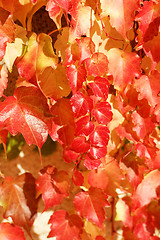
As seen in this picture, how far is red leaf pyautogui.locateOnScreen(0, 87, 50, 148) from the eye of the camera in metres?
0.63

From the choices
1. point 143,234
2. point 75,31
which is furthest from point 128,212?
point 75,31

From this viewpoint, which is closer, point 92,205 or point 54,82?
point 54,82

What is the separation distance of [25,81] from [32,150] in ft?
1.03

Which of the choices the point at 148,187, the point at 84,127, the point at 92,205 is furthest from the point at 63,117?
the point at 148,187

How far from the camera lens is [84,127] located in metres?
0.71

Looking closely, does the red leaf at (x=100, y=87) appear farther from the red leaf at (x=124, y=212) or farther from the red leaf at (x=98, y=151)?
the red leaf at (x=124, y=212)

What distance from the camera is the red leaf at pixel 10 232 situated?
0.80m

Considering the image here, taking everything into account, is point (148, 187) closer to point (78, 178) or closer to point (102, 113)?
point (78, 178)

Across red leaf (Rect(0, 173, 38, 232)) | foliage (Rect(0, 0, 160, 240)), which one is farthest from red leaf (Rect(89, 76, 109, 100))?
red leaf (Rect(0, 173, 38, 232))

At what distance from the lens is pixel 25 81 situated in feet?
2.27

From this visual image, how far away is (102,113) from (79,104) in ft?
0.22

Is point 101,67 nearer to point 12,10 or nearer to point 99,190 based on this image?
point 12,10

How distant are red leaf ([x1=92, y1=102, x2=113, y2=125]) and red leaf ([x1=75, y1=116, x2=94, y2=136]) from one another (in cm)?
3

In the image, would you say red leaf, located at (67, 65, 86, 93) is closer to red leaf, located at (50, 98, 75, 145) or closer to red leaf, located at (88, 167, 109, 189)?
red leaf, located at (50, 98, 75, 145)
